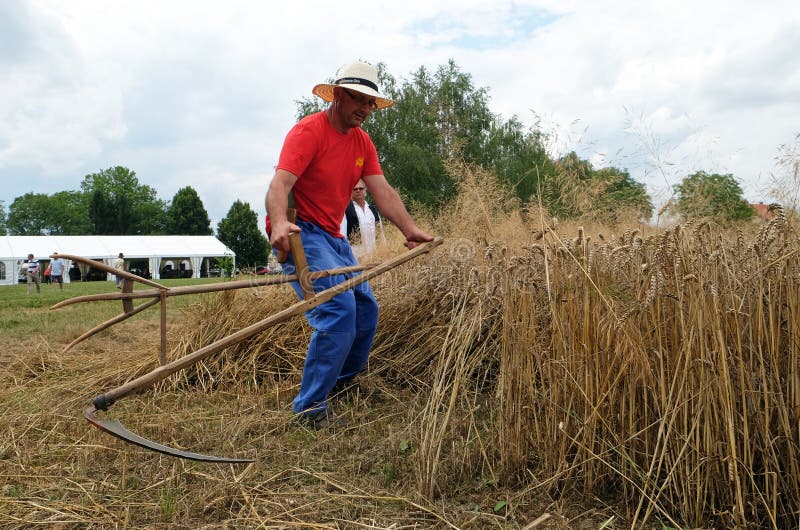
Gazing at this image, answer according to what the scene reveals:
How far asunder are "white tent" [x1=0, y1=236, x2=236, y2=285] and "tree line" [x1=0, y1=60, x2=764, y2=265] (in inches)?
155

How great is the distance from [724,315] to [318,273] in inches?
59.4

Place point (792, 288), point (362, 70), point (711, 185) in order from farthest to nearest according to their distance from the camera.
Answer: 1. point (362, 70)
2. point (711, 185)
3. point (792, 288)

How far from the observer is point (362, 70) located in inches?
117

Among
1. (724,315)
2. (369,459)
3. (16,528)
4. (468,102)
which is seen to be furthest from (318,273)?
(468,102)

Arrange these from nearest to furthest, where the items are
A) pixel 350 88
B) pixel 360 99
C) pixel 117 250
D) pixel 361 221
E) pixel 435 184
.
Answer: pixel 350 88 < pixel 360 99 < pixel 361 221 < pixel 435 184 < pixel 117 250

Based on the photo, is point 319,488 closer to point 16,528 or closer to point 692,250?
point 16,528

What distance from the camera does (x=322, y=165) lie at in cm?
304

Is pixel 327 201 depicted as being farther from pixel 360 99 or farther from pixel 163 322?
pixel 163 322

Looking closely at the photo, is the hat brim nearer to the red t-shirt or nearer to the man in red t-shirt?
the man in red t-shirt

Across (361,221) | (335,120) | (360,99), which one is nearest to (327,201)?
(335,120)

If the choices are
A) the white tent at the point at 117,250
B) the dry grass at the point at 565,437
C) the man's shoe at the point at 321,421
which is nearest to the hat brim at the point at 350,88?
the dry grass at the point at 565,437

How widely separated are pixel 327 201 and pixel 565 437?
167 cm

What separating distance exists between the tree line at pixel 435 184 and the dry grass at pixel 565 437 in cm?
43

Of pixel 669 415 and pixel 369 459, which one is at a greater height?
pixel 669 415
